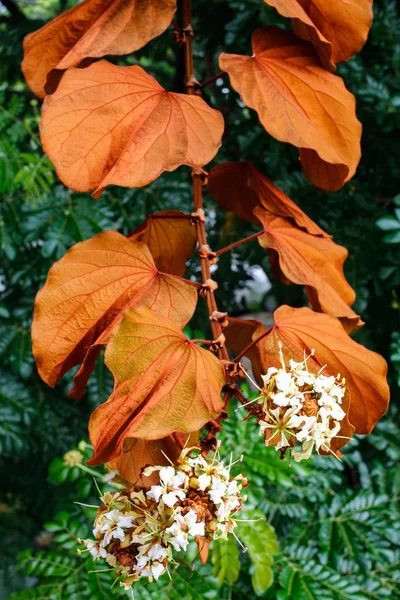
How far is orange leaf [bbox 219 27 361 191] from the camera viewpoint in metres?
0.69

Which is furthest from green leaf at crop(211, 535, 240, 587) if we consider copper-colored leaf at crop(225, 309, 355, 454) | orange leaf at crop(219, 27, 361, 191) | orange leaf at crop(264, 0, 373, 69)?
orange leaf at crop(264, 0, 373, 69)

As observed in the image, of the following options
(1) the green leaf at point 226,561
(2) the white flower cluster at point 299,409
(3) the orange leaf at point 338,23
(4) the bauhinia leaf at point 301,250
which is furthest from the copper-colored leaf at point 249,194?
(1) the green leaf at point 226,561

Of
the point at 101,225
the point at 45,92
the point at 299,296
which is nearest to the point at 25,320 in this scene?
the point at 101,225

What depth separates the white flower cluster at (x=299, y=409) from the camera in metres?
0.55

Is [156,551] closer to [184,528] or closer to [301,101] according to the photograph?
[184,528]

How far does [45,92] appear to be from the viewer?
0.74 meters

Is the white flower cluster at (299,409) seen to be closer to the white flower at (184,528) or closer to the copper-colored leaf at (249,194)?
the white flower at (184,528)

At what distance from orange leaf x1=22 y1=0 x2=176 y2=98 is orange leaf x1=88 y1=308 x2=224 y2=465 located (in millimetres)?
293

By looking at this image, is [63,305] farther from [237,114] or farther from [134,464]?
[237,114]

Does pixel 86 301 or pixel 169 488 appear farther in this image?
pixel 86 301

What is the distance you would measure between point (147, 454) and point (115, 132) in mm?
311

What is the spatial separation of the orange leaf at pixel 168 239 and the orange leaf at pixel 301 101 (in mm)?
169

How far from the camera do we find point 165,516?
528 mm

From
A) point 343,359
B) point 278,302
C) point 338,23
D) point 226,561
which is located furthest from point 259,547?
point 338,23
